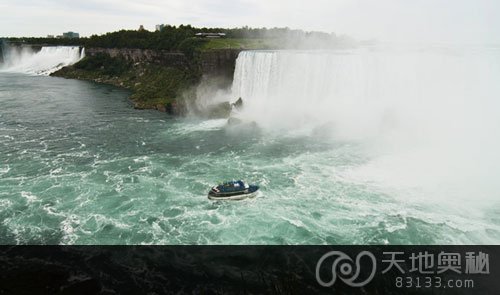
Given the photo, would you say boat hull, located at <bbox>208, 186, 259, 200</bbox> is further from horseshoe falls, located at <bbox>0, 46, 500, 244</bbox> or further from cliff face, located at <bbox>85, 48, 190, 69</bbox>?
cliff face, located at <bbox>85, 48, 190, 69</bbox>

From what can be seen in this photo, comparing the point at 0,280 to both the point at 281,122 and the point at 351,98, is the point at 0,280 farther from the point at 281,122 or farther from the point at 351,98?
the point at 351,98

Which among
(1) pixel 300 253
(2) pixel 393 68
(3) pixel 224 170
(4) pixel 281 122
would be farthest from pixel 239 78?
(1) pixel 300 253

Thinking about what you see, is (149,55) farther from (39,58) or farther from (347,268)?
(347,268)

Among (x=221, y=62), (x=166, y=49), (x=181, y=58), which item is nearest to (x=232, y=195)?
(x=221, y=62)

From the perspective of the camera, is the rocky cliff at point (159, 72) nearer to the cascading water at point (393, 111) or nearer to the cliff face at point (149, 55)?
the cliff face at point (149, 55)

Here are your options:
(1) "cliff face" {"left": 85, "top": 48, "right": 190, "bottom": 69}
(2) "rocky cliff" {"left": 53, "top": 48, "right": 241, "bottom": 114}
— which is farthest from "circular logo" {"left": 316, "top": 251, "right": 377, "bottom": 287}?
(1) "cliff face" {"left": 85, "top": 48, "right": 190, "bottom": 69}

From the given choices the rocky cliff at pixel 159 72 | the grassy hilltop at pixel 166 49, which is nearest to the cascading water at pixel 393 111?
the rocky cliff at pixel 159 72
